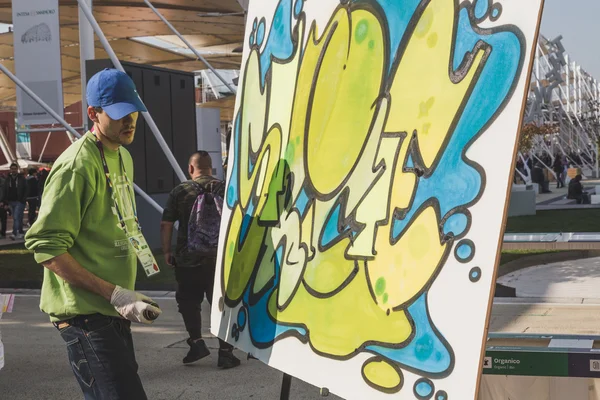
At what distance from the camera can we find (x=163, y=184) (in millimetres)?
15859

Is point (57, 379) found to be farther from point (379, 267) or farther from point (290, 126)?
point (379, 267)

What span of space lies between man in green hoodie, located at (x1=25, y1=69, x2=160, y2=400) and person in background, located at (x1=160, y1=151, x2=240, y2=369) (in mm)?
3701

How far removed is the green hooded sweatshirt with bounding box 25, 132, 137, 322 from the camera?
288 cm

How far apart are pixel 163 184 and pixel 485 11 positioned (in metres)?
13.8

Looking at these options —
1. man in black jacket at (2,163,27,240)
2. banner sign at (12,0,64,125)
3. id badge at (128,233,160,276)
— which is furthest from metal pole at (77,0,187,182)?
id badge at (128,233,160,276)

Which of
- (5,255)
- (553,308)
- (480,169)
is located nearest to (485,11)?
(480,169)

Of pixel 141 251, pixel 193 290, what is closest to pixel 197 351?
pixel 193 290

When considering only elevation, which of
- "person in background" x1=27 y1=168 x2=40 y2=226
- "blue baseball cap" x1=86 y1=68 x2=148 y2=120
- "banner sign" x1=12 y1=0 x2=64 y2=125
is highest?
Answer: "banner sign" x1=12 y1=0 x2=64 y2=125

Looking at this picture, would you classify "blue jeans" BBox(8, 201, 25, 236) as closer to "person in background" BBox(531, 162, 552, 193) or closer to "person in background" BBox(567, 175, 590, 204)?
"person in background" BBox(567, 175, 590, 204)

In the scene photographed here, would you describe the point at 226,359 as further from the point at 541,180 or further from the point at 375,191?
the point at 541,180

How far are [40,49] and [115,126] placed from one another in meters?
11.8

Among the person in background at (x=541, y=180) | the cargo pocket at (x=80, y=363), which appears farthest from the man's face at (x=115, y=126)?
the person in background at (x=541, y=180)

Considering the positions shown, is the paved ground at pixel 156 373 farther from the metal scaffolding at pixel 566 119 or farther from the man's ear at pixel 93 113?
the metal scaffolding at pixel 566 119

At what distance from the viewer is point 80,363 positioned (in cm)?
296
